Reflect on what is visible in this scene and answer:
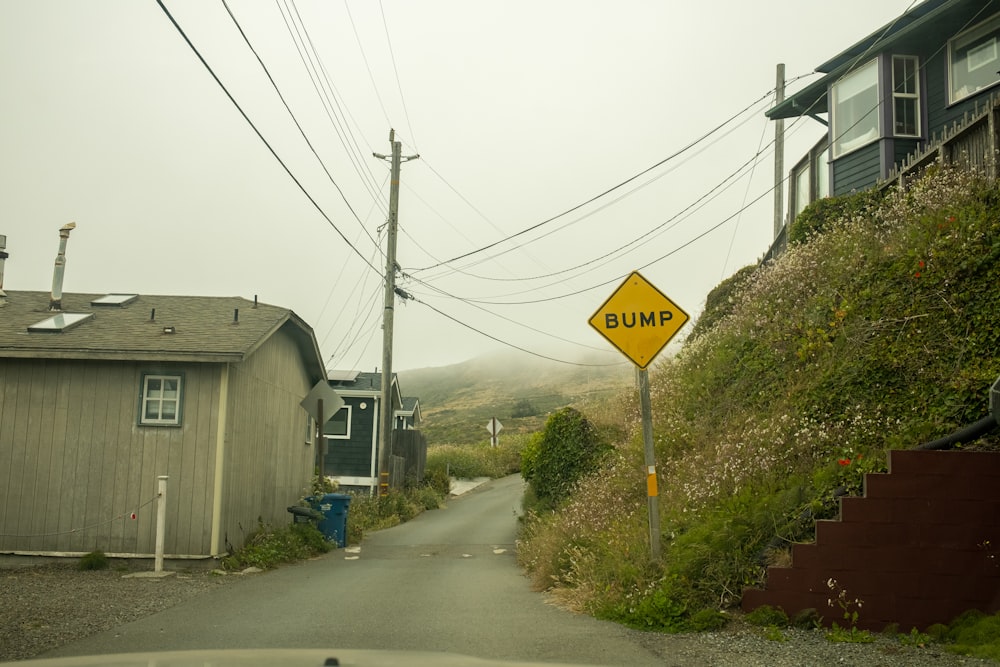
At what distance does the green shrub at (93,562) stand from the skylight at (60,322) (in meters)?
3.84

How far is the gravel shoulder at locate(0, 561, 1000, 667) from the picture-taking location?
24.3 feet

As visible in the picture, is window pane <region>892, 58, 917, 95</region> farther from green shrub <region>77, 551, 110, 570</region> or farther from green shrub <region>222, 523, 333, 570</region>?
green shrub <region>77, 551, 110, 570</region>

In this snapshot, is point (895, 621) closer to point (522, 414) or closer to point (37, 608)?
point (37, 608)

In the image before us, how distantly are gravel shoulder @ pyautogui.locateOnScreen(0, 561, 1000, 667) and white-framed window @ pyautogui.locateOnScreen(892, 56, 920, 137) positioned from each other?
560 inches

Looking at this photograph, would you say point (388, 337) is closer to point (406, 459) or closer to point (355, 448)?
point (406, 459)

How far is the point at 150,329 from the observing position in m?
16.0

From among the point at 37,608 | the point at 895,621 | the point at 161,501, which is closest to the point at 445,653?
the point at 895,621

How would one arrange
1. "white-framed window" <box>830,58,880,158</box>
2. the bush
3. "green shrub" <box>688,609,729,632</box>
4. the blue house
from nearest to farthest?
1. "green shrub" <box>688,609,729,632</box>
2. the bush
3. "white-framed window" <box>830,58,880,158</box>
4. the blue house

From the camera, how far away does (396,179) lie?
89.7ft

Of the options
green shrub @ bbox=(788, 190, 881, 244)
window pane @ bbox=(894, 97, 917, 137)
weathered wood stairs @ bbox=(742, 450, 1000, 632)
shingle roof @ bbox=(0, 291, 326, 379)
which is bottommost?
weathered wood stairs @ bbox=(742, 450, 1000, 632)

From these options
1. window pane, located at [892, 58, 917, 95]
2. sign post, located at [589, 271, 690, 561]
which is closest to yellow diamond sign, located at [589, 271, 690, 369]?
sign post, located at [589, 271, 690, 561]

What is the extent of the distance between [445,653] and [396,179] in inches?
829

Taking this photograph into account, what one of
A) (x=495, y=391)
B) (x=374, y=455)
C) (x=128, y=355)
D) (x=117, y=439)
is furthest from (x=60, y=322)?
(x=495, y=391)

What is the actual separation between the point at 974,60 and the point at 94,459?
58.4 ft
